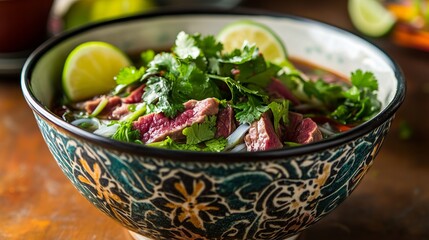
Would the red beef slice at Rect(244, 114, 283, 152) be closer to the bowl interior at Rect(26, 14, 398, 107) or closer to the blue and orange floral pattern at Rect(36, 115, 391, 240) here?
the blue and orange floral pattern at Rect(36, 115, 391, 240)

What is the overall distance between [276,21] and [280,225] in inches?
34.3

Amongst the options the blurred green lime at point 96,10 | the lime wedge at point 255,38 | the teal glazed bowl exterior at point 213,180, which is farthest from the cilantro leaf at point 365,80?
the blurred green lime at point 96,10

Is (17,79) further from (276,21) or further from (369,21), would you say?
(369,21)

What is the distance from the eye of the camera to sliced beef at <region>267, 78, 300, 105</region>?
1628 millimetres

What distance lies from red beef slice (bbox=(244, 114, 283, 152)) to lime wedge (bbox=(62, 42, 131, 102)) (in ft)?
1.98

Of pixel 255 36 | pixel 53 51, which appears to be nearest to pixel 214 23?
pixel 255 36

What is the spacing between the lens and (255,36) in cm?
195

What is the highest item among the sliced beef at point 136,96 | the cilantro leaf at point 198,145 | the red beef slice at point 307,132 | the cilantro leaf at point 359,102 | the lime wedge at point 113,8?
the cilantro leaf at point 198,145

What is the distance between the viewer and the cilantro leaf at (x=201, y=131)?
54.7 inches

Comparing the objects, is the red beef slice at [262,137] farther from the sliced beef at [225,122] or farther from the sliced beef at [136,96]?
the sliced beef at [136,96]

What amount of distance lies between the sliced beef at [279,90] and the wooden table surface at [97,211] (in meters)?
0.35

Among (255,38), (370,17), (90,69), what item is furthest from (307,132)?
(370,17)

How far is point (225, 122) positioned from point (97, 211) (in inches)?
21.1

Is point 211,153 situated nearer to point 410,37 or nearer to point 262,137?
point 262,137
